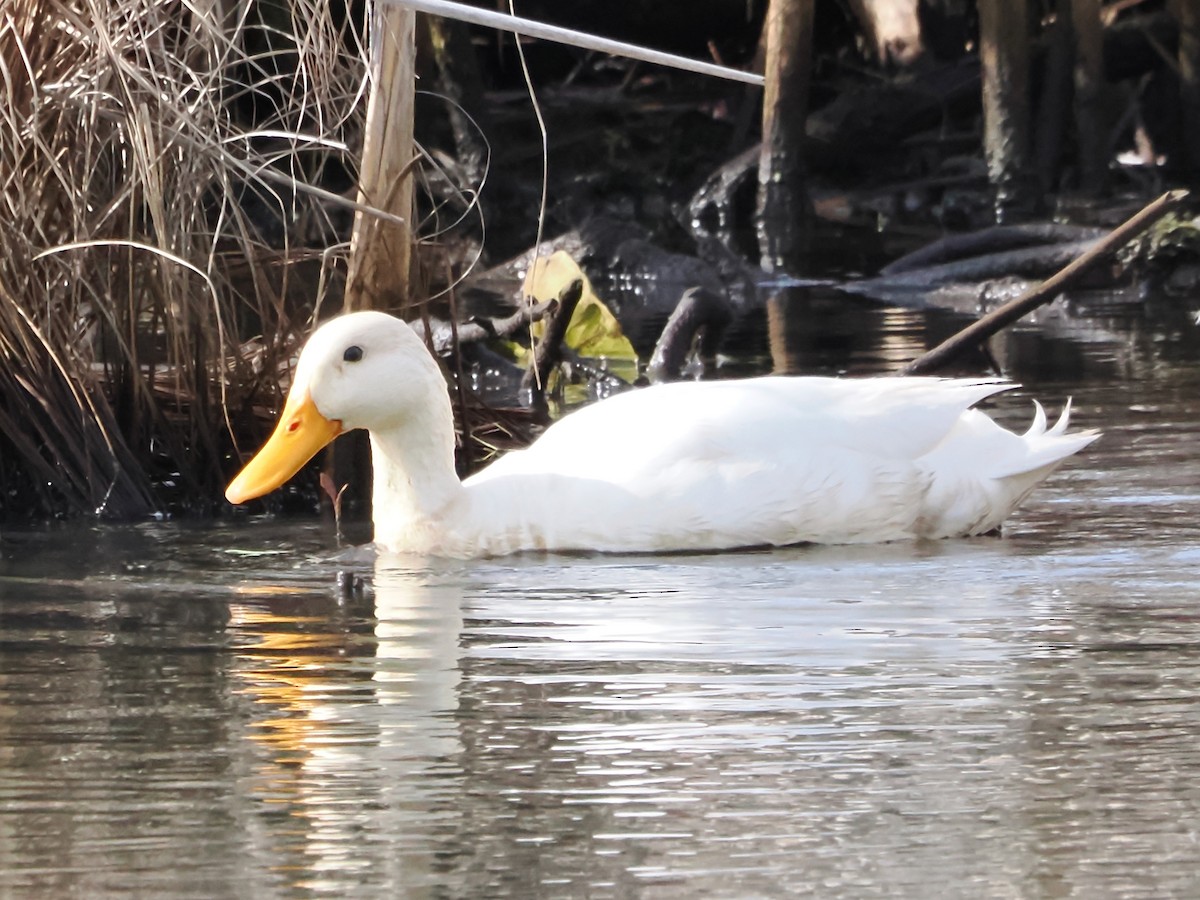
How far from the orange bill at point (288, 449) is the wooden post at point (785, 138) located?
32.1 ft

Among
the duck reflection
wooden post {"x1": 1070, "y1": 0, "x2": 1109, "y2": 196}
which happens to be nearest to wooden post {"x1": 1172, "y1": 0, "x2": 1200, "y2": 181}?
wooden post {"x1": 1070, "y1": 0, "x2": 1109, "y2": 196}

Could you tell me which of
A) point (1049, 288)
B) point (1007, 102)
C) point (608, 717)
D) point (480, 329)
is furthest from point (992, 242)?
point (608, 717)

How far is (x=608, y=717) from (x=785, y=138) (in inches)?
503

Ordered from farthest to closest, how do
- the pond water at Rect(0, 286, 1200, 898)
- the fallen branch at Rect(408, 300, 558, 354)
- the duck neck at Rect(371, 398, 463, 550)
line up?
the fallen branch at Rect(408, 300, 558, 354) → the duck neck at Rect(371, 398, 463, 550) → the pond water at Rect(0, 286, 1200, 898)

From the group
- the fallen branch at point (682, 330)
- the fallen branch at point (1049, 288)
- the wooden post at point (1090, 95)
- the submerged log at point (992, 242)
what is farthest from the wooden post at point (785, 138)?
the fallen branch at point (1049, 288)

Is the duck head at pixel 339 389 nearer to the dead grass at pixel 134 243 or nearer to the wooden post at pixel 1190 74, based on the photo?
the dead grass at pixel 134 243

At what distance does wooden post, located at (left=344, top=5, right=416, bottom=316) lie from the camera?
22.7 feet

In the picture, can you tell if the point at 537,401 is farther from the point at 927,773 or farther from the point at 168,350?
the point at 927,773

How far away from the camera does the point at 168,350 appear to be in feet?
23.4

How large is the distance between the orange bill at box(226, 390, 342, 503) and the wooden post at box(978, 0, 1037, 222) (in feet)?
35.2

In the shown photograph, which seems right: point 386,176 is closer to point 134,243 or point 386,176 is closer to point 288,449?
point 134,243

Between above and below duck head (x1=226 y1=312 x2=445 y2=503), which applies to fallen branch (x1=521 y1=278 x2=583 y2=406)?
above

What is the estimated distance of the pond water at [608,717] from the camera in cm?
351

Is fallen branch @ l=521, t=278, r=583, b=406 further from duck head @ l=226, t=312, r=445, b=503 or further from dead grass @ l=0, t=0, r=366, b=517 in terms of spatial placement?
duck head @ l=226, t=312, r=445, b=503
